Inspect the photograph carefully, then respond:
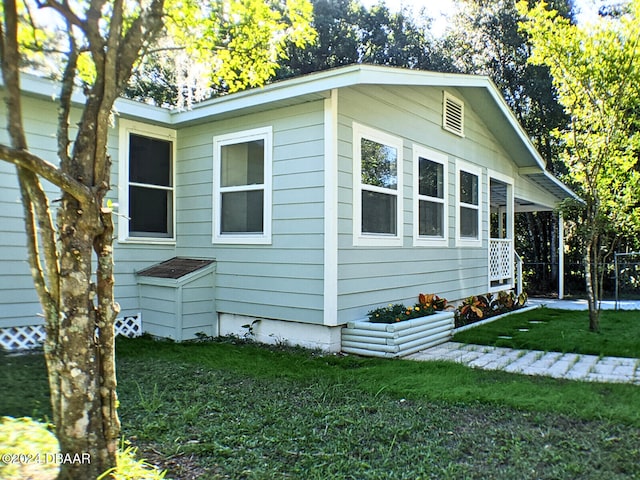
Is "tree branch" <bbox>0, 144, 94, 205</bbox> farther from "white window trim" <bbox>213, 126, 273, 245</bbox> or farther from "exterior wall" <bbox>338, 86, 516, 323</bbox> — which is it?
"white window trim" <bbox>213, 126, 273, 245</bbox>

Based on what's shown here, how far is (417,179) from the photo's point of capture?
7.07m

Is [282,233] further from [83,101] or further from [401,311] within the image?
[83,101]

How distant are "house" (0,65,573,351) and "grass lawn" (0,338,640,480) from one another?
1.04 m

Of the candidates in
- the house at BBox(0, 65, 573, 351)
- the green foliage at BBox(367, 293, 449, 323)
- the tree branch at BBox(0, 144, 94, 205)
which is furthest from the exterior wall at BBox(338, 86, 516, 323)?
the tree branch at BBox(0, 144, 94, 205)

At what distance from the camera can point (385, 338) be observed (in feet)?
17.8

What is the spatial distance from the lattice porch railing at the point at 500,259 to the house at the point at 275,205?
2.35 metres

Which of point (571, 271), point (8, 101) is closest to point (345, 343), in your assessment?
point (8, 101)

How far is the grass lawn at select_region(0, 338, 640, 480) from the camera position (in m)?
2.69

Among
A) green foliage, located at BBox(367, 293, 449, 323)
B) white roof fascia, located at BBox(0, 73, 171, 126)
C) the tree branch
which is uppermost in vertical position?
white roof fascia, located at BBox(0, 73, 171, 126)

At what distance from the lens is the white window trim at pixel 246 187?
5934 mm

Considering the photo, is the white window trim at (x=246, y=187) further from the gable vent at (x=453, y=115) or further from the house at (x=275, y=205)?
the gable vent at (x=453, y=115)

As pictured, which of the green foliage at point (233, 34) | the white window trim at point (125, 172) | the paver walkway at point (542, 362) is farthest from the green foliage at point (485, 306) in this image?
the green foliage at point (233, 34)

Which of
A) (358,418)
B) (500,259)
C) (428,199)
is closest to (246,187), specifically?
(428,199)

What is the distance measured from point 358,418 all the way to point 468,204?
237 inches
